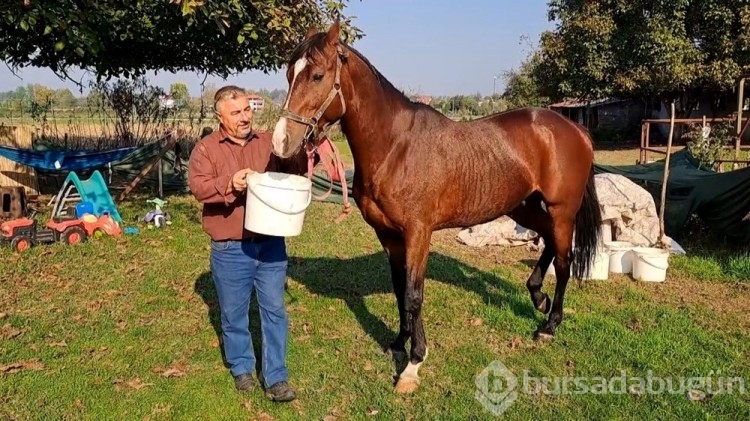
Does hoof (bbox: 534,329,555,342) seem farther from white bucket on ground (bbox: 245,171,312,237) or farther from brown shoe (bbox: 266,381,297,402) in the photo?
white bucket on ground (bbox: 245,171,312,237)

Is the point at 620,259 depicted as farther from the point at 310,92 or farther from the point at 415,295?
the point at 310,92

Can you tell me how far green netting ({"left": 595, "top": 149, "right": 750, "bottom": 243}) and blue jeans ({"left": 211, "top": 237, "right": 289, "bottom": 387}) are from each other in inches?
211

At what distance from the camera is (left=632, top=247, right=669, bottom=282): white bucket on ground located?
213 inches

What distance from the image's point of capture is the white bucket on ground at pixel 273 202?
8.93 ft

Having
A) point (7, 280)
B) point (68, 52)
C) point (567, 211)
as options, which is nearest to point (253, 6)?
point (68, 52)

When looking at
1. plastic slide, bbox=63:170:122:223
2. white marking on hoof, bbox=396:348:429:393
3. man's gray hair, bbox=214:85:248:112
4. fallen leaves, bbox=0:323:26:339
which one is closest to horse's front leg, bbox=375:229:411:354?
white marking on hoof, bbox=396:348:429:393

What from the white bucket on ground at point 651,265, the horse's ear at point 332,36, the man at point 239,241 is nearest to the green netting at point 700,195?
the white bucket on ground at point 651,265

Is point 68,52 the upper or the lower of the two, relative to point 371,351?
upper

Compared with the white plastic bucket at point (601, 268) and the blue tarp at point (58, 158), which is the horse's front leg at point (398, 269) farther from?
the blue tarp at point (58, 158)

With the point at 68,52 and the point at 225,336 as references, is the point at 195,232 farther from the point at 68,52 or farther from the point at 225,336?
the point at 225,336

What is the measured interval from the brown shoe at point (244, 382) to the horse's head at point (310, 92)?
1487 millimetres

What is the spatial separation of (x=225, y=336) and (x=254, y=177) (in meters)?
1.12

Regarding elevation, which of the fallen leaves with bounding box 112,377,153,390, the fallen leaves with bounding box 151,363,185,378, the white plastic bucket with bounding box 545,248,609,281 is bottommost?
the fallen leaves with bounding box 112,377,153,390

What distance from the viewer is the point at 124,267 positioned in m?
5.73
